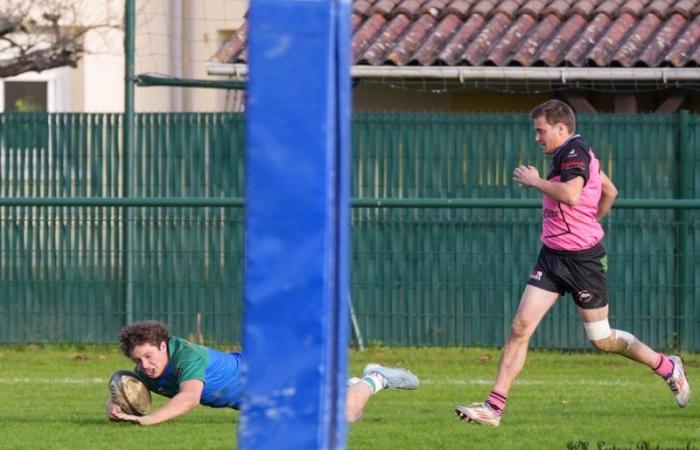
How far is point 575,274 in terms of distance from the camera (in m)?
8.66

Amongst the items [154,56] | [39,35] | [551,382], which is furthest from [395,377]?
[154,56]

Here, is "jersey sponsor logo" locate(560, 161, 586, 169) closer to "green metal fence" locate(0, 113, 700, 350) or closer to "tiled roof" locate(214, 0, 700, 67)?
"green metal fence" locate(0, 113, 700, 350)

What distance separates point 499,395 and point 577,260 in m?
0.91

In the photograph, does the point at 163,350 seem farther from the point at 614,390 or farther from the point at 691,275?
the point at 691,275

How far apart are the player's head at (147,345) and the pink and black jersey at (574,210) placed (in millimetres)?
2306

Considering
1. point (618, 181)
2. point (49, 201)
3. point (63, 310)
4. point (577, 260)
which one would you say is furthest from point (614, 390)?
point (63, 310)

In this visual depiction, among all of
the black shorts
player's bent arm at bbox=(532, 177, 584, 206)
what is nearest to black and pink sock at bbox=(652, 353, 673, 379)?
the black shorts

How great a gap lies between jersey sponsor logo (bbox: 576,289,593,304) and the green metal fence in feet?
16.3

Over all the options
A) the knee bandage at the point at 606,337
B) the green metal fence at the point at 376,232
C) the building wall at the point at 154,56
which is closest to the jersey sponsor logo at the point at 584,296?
the knee bandage at the point at 606,337

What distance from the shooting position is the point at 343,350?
4.05m

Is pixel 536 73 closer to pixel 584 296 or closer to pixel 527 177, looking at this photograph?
pixel 584 296

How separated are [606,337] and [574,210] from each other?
32.5 inches

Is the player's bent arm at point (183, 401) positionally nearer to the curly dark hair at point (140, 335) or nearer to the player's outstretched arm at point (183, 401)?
the player's outstretched arm at point (183, 401)

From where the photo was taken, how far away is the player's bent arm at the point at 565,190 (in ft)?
27.2
